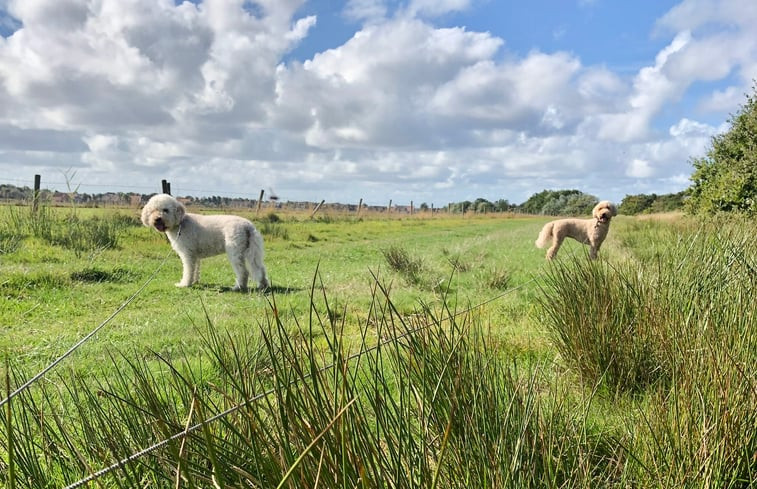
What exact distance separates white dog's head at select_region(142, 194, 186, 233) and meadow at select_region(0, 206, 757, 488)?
1260mm

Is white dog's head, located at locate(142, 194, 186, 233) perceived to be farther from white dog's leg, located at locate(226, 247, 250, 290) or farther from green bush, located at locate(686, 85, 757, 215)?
green bush, located at locate(686, 85, 757, 215)

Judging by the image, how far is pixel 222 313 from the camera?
6168 millimetres

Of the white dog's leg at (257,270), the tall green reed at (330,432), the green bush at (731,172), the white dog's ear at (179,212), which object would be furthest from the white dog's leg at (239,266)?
the green bush at (731,172)

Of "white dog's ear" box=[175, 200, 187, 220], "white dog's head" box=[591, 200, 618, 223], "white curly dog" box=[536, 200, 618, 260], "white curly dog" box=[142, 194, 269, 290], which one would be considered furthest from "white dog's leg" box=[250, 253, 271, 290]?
"white dog's head" box=[591, 200, 618, 223]

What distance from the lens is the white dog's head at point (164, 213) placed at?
869 centimetres

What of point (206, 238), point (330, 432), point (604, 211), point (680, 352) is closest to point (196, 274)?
point (206, 238)

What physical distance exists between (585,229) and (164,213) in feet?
31.8

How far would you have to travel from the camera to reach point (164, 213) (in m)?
8.70

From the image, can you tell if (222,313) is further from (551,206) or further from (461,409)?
(551,206)

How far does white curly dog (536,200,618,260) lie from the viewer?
1151 cm

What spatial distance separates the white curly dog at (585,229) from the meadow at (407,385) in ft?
15.5

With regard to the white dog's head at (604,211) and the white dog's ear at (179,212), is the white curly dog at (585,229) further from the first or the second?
the white dog's ear at (179,212)

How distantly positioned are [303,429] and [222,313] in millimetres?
5336

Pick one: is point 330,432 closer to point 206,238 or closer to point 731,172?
point 206,238
